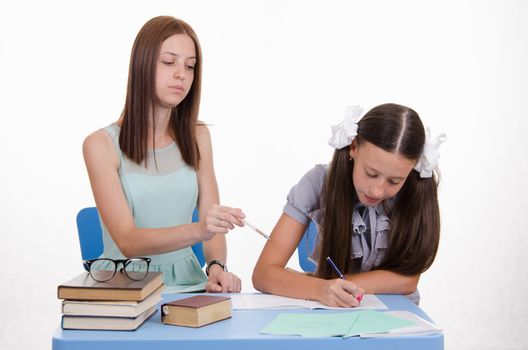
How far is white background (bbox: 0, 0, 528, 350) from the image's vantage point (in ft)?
13.4

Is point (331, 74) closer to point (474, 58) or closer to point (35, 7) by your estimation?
point (474, 58)

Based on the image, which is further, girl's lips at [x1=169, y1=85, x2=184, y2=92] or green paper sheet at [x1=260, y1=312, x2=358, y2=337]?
girl's lips at [x1=169, y1=85, x2=184, y2=92]

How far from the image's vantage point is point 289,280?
2.00 metres

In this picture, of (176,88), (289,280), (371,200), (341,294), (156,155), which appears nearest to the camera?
(341,294)

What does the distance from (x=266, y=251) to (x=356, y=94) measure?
2.13 m

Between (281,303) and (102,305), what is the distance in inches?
20.1

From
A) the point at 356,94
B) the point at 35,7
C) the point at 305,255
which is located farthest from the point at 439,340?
the point at 35,7

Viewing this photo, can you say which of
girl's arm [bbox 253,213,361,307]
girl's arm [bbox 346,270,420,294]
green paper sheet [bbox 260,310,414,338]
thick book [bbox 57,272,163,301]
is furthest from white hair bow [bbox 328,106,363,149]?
thick book [bbox 57,272,163,301]

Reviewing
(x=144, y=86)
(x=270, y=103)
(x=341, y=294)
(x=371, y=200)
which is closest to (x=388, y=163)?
(x=371, y=200)

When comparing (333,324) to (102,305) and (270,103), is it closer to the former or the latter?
(102,305)

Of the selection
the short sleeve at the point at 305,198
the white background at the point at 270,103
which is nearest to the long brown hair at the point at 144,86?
the short sleeve at the point at 305,198

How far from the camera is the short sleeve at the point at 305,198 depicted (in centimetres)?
223

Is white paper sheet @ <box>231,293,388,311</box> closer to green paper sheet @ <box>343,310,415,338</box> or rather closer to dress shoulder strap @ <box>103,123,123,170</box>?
green paper sheet @ <box>343,310,415,338</box>

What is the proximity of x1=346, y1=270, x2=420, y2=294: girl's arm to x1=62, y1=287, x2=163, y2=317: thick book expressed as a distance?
0.70m
